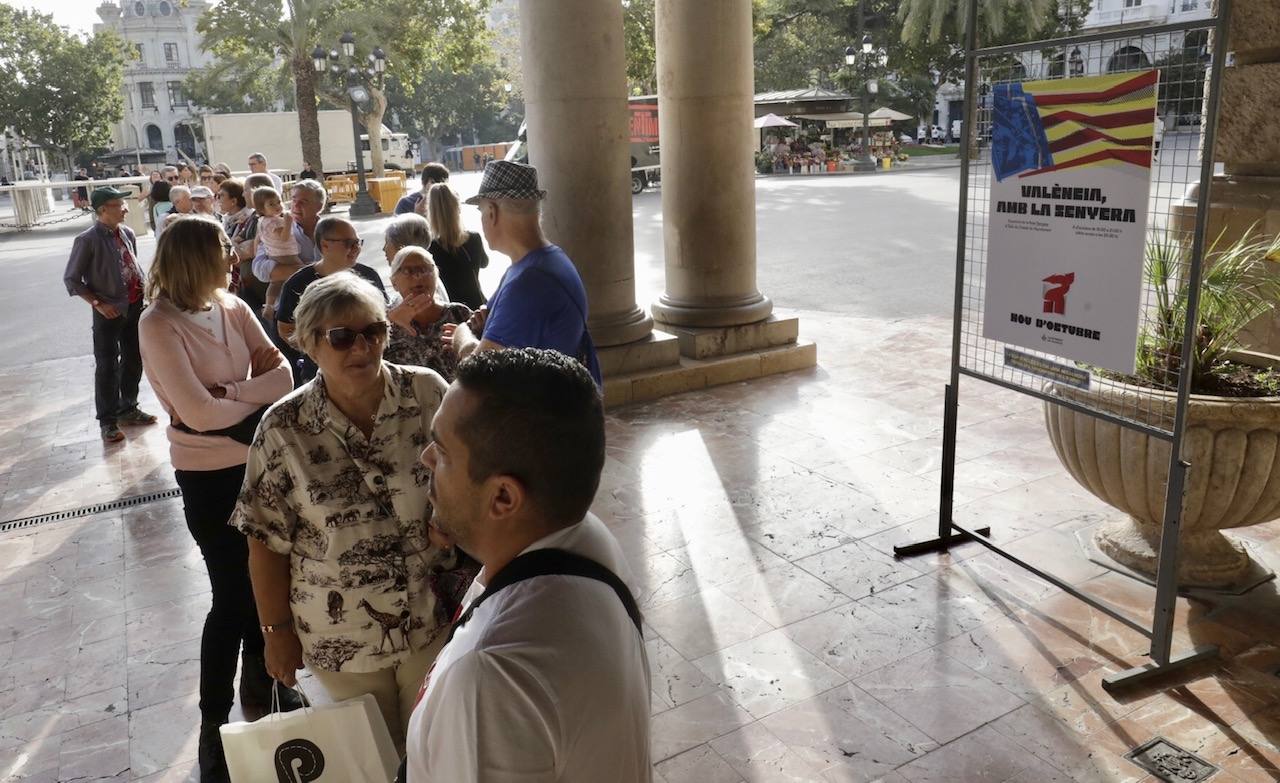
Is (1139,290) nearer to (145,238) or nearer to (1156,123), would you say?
(1156,123)

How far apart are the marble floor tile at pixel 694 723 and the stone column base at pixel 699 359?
13.7ft

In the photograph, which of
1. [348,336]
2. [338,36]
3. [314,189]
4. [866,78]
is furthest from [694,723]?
[866,78]

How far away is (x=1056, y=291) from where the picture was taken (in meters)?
3.94

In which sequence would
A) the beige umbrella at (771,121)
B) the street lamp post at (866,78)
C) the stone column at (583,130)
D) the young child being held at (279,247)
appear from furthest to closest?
the beige umbrella at (771,121)
the street lamp post at (866,78)
the stone column at (583,130)
the young child being held at (279,247)

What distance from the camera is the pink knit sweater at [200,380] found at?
3314mm

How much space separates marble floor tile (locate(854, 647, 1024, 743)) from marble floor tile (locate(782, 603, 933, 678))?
7 centimetres

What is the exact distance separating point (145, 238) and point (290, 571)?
24.4m

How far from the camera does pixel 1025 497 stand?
A: 5441mm

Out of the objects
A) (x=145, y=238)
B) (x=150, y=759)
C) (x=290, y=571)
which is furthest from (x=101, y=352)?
(x=145, y=238)

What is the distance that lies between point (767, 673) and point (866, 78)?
1316 inches

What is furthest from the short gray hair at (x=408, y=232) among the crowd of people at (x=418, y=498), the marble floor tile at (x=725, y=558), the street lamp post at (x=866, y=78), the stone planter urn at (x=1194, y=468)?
the street lamp post at (x=866, y=78)

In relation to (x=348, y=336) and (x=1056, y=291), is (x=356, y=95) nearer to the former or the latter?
(x=1056, y=291)

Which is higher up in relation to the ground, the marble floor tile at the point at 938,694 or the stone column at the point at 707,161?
the stone column at the point at 707,161

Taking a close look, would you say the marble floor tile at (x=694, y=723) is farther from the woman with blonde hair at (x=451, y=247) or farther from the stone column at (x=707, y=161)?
the stone column at (x=707, y=161)
